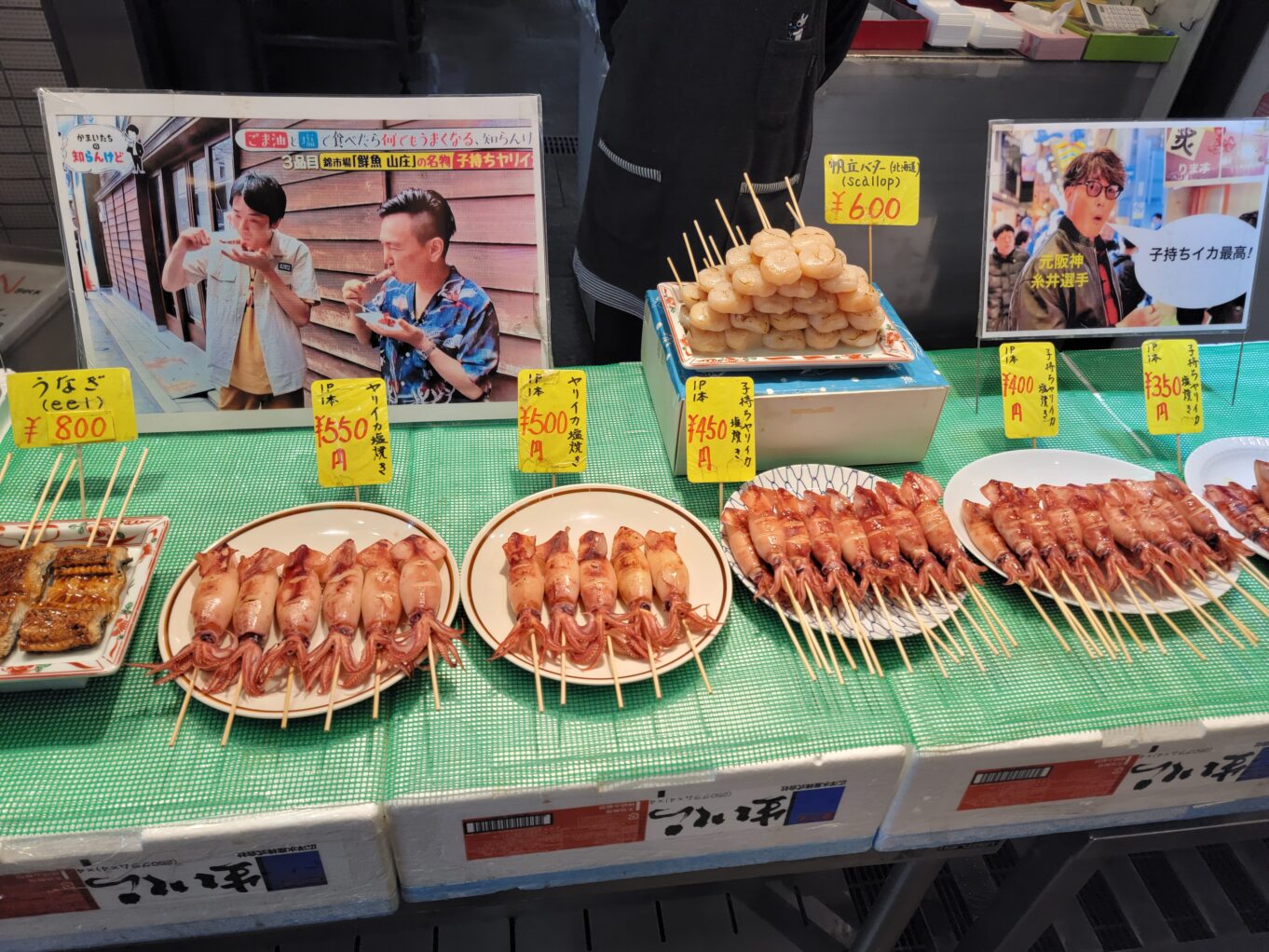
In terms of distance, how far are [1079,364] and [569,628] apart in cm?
270

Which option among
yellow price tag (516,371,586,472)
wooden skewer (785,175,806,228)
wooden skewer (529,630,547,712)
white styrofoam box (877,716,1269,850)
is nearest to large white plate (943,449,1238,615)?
white styrofoam box (877,716,1269,850)

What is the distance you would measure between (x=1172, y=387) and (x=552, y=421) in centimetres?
221

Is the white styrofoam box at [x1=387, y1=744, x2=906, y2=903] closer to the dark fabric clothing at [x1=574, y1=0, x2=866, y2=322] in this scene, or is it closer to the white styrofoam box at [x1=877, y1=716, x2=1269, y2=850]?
the white styrofoam box at [x1=877, y1=716, x2=1269, y2=850]

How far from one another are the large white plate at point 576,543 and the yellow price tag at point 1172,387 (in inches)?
69.8

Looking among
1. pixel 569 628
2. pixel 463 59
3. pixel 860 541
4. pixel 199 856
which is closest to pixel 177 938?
pixel 199 856

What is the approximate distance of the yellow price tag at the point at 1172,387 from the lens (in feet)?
9.52

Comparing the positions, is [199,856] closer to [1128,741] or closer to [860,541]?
[860,541]

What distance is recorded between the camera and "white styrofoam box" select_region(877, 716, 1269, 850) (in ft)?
6.64

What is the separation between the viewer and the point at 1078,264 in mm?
3154

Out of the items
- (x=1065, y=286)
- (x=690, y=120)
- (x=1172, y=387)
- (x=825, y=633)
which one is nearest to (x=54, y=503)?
(x=825, y=633)

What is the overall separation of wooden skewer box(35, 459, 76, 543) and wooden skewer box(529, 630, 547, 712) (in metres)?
1.37

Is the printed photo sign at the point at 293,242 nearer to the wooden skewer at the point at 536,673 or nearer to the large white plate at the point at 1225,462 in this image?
the wooden skewer at the point at 536,673

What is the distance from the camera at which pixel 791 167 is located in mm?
3734

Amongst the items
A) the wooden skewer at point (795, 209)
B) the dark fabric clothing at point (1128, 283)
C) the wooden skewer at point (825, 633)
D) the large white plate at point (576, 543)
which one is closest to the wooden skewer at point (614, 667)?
the large white plate at point (576, 543)
